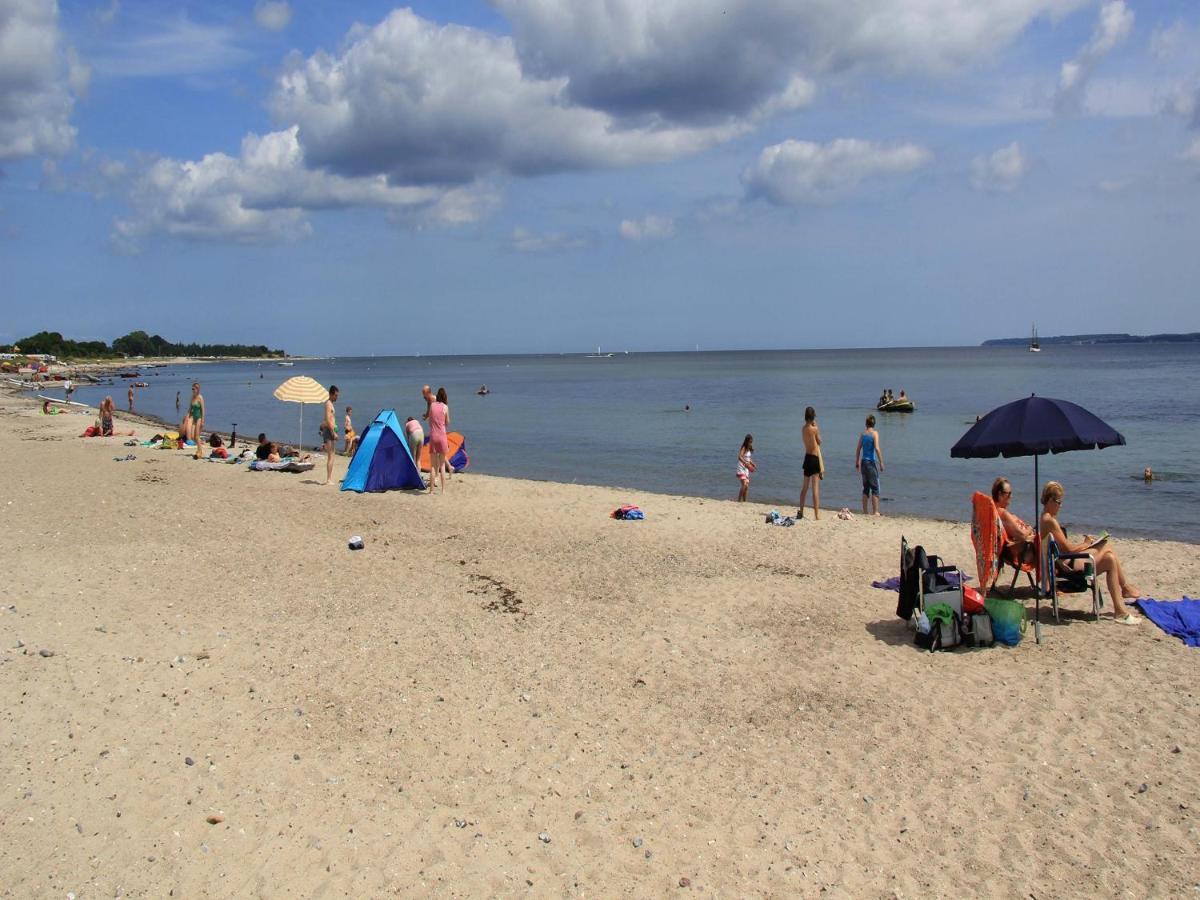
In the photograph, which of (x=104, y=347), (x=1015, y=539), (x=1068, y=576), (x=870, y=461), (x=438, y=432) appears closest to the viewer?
(x=1068, y=576)

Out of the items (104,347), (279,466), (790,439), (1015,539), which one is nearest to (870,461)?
(1015,539)

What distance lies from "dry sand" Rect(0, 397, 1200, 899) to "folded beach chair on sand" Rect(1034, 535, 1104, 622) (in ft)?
0.95

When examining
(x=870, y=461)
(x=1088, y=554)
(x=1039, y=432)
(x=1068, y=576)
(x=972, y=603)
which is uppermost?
(x=1039, y=432)

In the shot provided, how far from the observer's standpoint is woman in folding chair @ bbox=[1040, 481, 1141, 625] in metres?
8.37

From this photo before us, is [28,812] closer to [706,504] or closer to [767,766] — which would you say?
[767,766]

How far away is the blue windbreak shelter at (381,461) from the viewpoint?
1600 centimetres

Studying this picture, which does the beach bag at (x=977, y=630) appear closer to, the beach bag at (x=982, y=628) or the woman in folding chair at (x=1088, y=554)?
the beach bag at (x=982, y=628)

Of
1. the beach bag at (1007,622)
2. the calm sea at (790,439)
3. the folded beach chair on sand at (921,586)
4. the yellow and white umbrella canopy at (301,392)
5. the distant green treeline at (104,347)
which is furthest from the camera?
the distant green treeline at (104,347)

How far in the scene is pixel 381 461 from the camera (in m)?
16.0

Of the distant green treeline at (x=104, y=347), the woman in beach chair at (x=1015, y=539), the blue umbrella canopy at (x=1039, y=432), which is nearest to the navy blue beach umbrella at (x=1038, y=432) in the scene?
the blue umbrella canopy at (x=1039, y=432)

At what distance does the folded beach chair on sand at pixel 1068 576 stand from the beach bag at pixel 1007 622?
0.72 m

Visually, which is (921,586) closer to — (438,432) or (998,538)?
(998,538)

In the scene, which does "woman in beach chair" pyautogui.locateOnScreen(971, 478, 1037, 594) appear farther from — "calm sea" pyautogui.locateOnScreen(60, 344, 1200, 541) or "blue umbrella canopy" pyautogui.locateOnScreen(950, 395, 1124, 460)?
"calm sea" pyautogui.locateOnScreen(60, 344, 1200, 541)

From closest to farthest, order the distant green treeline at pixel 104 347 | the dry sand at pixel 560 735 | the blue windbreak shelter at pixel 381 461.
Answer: the dry sand at pixel 560 735
the blue windbreak shelter at pixel 381 461
the distant green treeline at pixel 104 347
